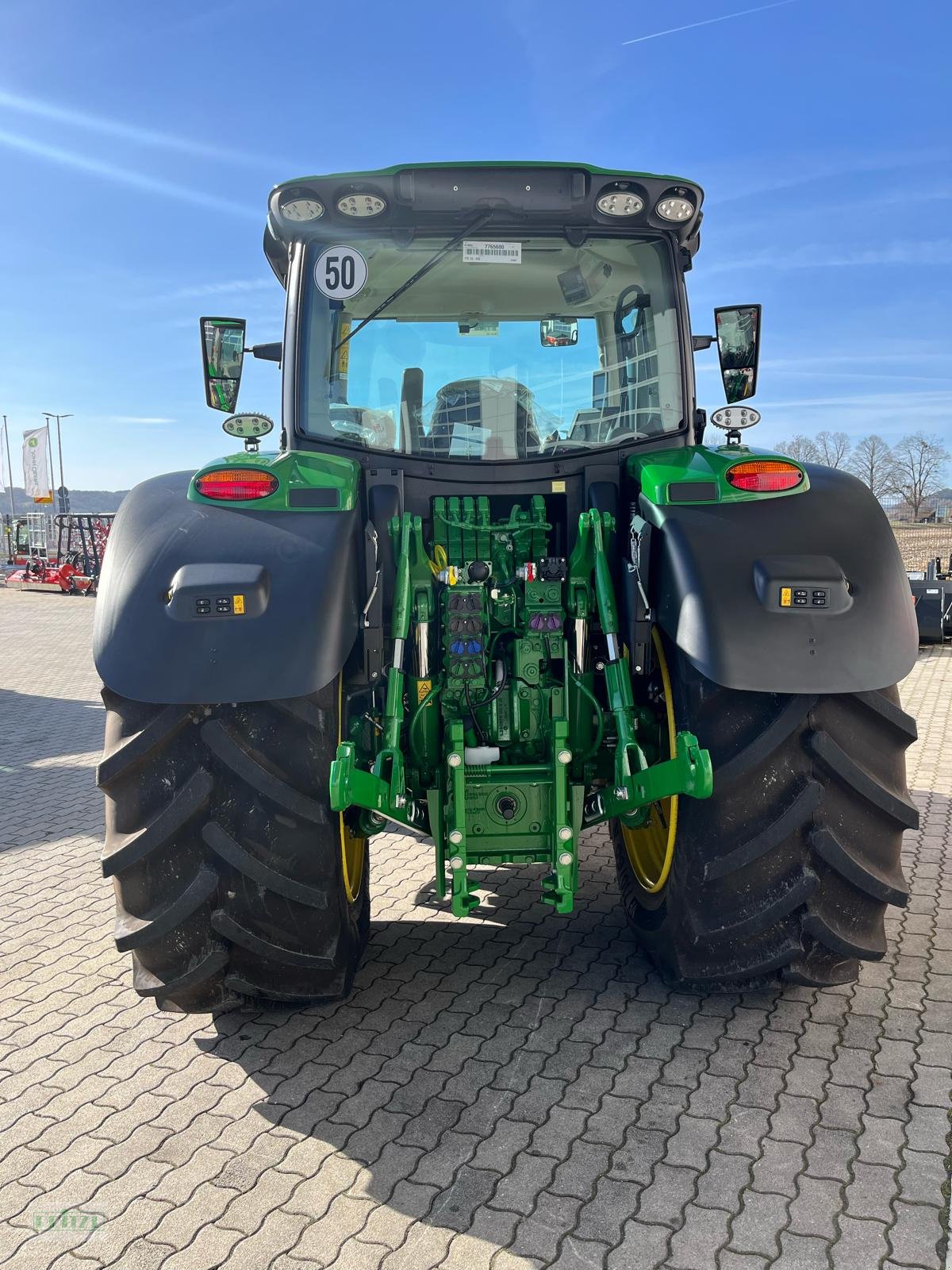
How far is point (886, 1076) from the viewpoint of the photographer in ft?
9.56

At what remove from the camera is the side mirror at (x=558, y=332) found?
3.69 m

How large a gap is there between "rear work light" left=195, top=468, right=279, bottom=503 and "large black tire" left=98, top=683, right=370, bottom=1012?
27.2 inches

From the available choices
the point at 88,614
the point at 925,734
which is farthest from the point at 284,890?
the point at 88,614

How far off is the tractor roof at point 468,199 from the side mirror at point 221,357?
526 millimetres

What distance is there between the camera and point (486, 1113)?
2.77 metres

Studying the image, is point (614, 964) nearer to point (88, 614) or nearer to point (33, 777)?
point (33, 777)

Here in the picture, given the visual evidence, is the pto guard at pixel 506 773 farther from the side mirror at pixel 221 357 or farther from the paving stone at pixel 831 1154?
the side mirror at pixel 221 357

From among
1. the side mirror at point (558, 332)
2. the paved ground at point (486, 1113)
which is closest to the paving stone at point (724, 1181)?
the paved ground at point (486, 1113)

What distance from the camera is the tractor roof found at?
3.33 meters

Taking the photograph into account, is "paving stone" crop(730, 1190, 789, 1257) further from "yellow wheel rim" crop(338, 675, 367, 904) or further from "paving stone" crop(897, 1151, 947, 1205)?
"yellow wheel rim" crop(338, 675, 367, 904)

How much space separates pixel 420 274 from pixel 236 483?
3.32ft

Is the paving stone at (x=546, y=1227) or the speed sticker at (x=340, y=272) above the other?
the speed sticker at (x=340, y=272)

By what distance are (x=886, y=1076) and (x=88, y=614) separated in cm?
2042

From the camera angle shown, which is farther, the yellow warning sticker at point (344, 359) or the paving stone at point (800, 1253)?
the yellow warning sticker at point (344, 359)
